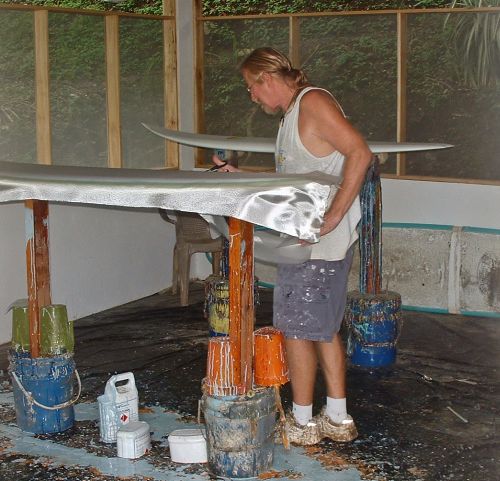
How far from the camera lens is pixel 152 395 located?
16.8ft

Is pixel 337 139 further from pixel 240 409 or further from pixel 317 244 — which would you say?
pixel 240 409

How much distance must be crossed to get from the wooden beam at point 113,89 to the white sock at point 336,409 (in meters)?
3.21

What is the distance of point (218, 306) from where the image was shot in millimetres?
5754

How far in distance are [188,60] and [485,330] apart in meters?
3.18

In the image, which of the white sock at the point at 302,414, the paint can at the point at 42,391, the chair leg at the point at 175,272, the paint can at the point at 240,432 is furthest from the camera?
the chair leg at the point at 175,272

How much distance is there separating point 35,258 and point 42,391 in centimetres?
61

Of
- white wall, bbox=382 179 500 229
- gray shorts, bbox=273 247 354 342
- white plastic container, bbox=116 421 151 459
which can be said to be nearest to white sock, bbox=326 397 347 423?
gray shorts, bbox=273 247 354 342

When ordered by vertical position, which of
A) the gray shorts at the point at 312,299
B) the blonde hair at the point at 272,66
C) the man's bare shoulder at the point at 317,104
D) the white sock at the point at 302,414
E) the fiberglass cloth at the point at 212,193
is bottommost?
the white sock at the point at 302,414

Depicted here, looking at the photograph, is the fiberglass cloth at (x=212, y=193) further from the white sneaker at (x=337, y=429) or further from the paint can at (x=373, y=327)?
the paint can at (x=373, y=327)

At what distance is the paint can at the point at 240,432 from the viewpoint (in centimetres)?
397

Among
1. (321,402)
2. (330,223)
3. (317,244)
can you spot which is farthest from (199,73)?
(330,223)

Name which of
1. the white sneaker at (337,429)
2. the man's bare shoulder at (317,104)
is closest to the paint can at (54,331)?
the white sneaker at (337,429)

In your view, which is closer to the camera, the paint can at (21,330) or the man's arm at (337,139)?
the man's arm at (337,139)

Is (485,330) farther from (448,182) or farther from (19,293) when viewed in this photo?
(19,293)
